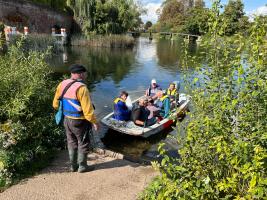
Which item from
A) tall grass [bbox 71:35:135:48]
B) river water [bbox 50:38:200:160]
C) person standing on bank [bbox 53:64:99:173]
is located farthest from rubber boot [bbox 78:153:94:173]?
tall grass [bbox 71:35:135:48]

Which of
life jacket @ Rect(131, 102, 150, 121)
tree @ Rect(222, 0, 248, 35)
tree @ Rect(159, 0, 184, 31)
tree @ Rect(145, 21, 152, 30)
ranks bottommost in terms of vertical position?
life jacket @ Rect(131, 102, 150, 121)

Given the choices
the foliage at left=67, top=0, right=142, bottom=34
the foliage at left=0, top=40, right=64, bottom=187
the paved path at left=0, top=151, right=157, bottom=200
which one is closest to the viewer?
the paved path at left=0, top=151, right=157, bottom=200

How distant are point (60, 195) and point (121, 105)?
4.73m

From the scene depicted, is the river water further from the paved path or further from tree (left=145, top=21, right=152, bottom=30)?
tree (left=145, top=21, right=152, bottom=30)

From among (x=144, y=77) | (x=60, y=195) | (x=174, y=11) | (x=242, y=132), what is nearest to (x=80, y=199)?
(x=60, y=195)

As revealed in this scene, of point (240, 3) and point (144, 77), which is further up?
point (240, 3)

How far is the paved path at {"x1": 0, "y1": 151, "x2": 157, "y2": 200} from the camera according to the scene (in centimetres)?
436

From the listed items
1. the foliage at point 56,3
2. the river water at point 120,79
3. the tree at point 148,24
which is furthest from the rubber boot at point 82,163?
the tree at point 148,24

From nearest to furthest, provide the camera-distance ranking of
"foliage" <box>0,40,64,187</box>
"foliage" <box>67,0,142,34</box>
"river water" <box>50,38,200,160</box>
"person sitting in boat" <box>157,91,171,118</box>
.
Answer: "foliage" <box>0,40,64,187</box>, "river water" <box>50,38,200,160</box>, "person sitting in boat" <box>157,91,171,118</box>, "foliage" <box>67,0,142,34</box>

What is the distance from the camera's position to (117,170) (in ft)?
17.4

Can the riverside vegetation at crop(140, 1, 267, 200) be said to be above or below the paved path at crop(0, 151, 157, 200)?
above

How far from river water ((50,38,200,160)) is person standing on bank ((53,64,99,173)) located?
1.55 m

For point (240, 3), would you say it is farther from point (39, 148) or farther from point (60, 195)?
point (39, 148)

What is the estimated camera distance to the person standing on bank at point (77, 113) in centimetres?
465
